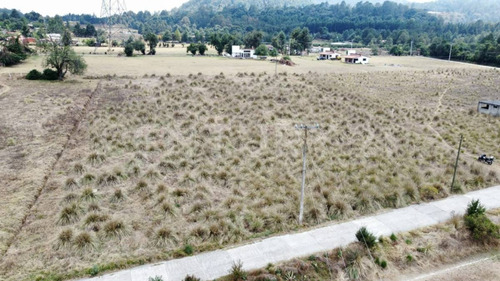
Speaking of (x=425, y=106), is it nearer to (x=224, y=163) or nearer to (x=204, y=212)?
(x=224, y=163)

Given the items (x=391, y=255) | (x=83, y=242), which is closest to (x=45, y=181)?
(x=83, y=242)

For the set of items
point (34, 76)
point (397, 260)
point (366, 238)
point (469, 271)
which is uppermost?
point (34, 76)

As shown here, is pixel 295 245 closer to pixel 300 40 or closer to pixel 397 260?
pixel 397 260

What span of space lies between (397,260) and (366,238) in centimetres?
123

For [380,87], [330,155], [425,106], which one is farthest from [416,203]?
[380,87]

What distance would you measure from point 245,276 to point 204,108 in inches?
909

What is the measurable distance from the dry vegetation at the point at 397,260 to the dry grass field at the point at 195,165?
90.5 inches

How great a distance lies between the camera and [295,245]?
1246 cm

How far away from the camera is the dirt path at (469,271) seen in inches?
452

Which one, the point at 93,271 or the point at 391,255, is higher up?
the point at 93,271

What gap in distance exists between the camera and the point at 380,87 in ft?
160

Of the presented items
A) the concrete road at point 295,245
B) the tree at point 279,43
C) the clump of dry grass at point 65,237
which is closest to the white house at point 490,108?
the concrete road at point 295,245

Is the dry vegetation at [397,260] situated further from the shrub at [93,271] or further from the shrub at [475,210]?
the shrub at [93,271]

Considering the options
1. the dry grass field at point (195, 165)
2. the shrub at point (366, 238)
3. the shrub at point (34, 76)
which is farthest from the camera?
the shrub at point (34, 76)
